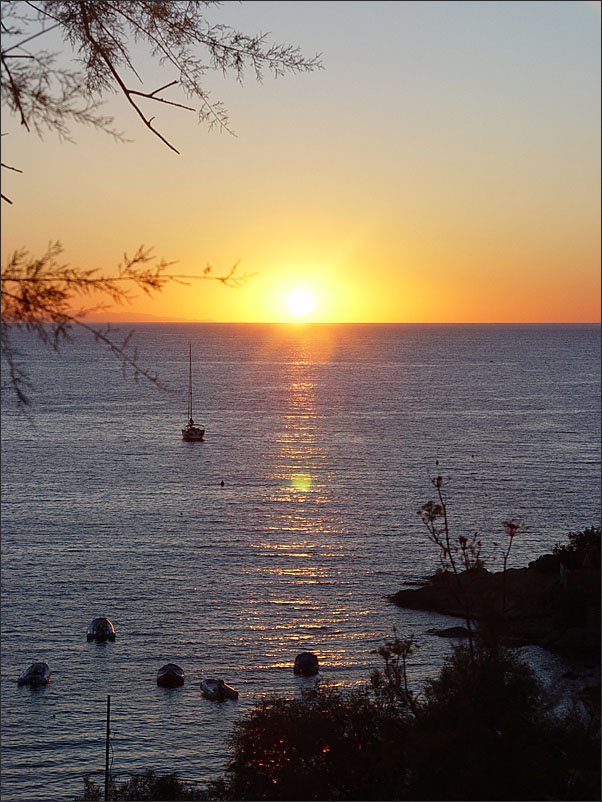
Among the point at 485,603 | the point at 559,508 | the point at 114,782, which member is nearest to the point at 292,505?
the point at 559,508

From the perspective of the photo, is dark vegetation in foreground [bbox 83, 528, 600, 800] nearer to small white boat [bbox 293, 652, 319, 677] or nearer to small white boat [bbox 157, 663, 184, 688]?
small white boat [bbox 157, 663, 184, 688]

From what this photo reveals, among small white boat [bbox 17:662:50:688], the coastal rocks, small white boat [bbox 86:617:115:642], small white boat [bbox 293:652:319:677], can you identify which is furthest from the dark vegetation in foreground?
small white boat [bbox 86:617:115:642]

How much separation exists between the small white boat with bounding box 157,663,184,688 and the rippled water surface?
0.34 meters

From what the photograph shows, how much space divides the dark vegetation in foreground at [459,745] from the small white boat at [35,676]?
17.9 metres

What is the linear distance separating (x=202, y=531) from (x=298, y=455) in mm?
23329

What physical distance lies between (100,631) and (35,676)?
13.0ft

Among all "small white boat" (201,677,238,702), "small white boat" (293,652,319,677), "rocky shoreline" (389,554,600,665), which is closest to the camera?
"small white boat" (201,677,238,702)

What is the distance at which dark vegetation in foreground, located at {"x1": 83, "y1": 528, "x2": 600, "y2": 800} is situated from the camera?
6723mm

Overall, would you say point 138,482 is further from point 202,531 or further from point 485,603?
point 485,603

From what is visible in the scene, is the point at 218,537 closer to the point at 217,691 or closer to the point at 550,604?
the point at 217,691

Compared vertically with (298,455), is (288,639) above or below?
below

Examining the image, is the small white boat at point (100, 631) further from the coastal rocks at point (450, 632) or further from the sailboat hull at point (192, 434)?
the sailboat hull at point (192, 434)

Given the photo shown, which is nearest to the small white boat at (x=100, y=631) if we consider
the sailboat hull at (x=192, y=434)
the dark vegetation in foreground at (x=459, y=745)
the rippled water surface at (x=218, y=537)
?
the rippled water surface at (x=218, y=537)

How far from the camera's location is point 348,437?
79.1 m
